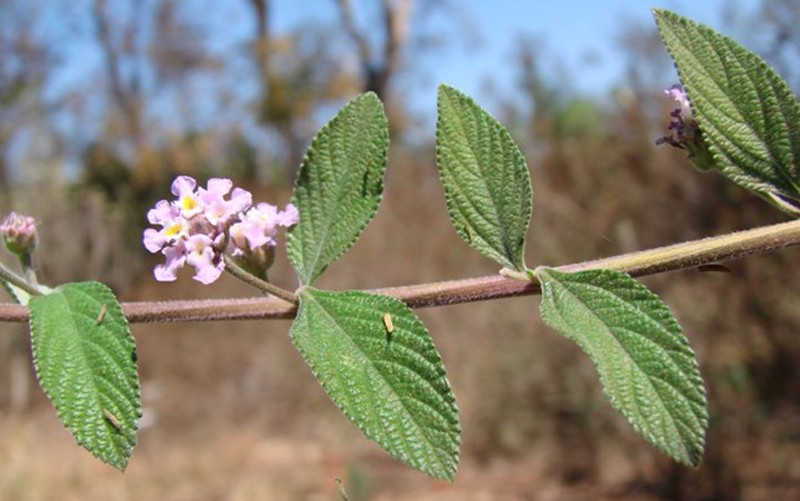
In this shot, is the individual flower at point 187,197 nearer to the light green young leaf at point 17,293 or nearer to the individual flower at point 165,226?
the individual flower at point 165,226

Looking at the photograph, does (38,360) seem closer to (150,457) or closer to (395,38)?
(150,457)

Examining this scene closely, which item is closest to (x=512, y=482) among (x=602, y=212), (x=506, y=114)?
(x=602, y=212)

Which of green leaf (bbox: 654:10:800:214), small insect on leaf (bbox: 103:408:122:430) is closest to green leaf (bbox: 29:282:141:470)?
small insect on leaf (bbox: 103:408:122:430)

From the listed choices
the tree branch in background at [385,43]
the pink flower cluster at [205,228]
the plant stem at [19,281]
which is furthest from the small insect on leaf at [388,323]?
the tree branch in background at [385,43]

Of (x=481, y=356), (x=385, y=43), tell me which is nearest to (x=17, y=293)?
(x=481, y=356)

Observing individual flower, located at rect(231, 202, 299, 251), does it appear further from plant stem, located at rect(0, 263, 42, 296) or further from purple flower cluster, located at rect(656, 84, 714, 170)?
purple flower cluster, located at rect(656, 84, 714, 170)
